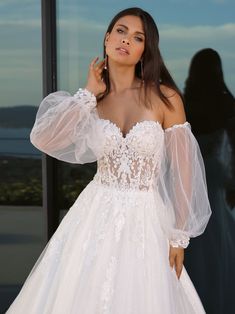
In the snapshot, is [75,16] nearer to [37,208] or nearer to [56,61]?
[56,61]

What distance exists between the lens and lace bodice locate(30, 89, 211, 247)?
97.4 inches

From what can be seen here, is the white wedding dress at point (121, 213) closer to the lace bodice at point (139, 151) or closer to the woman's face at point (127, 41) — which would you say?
the lace bodice at point (139, 151)

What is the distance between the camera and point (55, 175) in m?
3.50

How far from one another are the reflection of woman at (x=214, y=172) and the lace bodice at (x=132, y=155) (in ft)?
3.09

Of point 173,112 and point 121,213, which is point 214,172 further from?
point 121,213

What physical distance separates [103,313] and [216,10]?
1.78 meters

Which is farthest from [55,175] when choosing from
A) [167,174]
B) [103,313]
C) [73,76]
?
[103,313]

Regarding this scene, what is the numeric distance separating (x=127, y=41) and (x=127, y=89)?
238mm

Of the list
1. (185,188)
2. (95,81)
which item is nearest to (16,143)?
(95,81)

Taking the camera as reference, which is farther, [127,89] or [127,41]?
[127,89]

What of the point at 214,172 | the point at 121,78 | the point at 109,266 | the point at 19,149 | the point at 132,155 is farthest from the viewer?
the point at 19,149

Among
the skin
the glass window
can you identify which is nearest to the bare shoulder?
the skin

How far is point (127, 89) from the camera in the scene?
2.66 metres

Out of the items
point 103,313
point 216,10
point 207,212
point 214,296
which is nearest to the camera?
point 103,313
